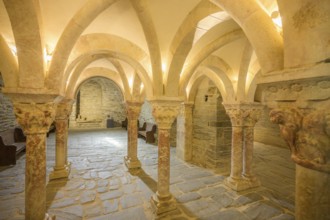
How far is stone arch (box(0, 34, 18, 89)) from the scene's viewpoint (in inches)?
82.7

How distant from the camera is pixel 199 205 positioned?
355 cm

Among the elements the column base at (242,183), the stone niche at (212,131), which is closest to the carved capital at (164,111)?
the column base at (242,183)

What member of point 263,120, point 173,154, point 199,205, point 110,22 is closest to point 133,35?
point 110,22

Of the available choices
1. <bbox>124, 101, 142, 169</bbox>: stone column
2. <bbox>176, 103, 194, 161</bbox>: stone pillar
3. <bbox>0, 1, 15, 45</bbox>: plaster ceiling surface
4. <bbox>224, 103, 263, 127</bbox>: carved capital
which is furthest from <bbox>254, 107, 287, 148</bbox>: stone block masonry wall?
<bbox>0, 1, 15, 45</bbox>: plaster ceiling surface

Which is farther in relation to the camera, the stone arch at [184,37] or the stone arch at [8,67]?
the stone arch at [184,37]

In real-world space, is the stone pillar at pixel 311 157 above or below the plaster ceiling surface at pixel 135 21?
below

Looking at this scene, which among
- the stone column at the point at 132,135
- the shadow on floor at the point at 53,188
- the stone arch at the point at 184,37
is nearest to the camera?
the stone arch at the point at 184,37

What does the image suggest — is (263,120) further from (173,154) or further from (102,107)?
(102,107)

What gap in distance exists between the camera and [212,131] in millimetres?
6066

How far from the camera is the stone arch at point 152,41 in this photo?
265 cm

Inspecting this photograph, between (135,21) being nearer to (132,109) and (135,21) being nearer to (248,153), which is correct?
(132,109)

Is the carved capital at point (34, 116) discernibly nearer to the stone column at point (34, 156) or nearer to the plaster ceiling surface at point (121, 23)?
the stone column at point (34, 156)

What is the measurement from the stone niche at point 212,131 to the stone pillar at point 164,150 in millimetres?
2805

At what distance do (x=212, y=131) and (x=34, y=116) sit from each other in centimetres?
517
